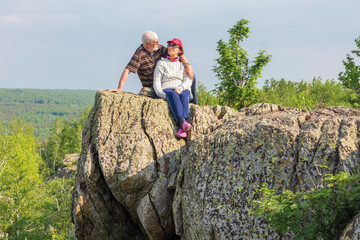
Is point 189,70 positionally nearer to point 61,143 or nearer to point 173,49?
point 173,49

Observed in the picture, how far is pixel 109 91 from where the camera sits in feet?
38.7

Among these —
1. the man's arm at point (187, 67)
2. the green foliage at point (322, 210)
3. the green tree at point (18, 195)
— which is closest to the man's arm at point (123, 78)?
the man's arm at point (187, 67)

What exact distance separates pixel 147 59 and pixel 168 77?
3.45 ft

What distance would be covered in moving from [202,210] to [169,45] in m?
5.22

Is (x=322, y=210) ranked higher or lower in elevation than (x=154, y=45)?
lower

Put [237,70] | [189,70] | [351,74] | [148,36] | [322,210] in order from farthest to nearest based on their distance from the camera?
[351,74] < [237,70] < [148,36] < [189,70] < [322,210]

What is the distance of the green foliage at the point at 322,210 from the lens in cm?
651

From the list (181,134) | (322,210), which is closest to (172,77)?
(181,134)

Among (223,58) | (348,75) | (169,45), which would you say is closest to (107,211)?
(169,45)

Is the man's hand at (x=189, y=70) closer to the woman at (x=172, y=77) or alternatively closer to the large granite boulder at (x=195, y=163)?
the woman at (x=172, y=77)

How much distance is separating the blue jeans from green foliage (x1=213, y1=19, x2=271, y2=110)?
1439 centimetres

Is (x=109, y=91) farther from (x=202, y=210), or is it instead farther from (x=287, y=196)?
(x=287, y=196)

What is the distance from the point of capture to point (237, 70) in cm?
2631

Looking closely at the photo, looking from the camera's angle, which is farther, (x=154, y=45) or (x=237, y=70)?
(x=237, y=70)
